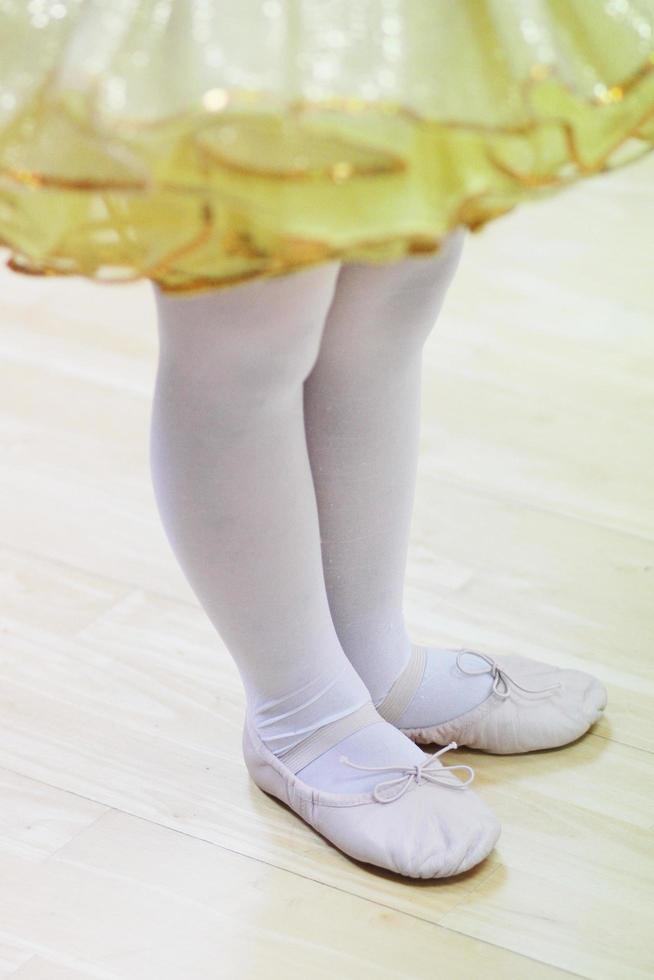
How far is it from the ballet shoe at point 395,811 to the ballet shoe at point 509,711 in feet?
0.18

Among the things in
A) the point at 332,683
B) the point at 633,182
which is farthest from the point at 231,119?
the point at 633,182

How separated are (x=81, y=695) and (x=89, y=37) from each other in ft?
1.85

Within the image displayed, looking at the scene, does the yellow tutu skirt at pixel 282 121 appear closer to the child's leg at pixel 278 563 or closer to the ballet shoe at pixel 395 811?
the child's leg at pixel 278 563

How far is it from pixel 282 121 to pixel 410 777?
0.46 metres

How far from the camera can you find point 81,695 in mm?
999

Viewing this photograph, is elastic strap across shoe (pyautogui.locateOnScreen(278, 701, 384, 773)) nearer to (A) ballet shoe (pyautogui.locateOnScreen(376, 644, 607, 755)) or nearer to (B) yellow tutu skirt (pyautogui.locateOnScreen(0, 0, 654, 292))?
(A) ballet shoe (pyautogui.locateOnScreen(376, 644, 607, 755))

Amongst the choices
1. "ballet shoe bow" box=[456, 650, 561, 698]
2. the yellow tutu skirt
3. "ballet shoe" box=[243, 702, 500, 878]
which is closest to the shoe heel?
"ballet shoe" box=[243, 702, 500, 878]

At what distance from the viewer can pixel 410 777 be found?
856 millimetres

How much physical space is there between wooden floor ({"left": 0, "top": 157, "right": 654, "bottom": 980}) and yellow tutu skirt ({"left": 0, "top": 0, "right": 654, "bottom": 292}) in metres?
0.41

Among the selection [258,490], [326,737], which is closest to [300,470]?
[258,490]

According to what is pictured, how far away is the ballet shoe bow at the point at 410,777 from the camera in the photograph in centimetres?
85

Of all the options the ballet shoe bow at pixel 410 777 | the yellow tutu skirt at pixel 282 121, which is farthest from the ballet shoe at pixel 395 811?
the yellow tutu skirt at pixel 282 121

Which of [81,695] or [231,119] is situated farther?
[81,695]

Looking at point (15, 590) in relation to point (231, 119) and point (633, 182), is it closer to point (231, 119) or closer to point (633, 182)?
point (231, 119)
